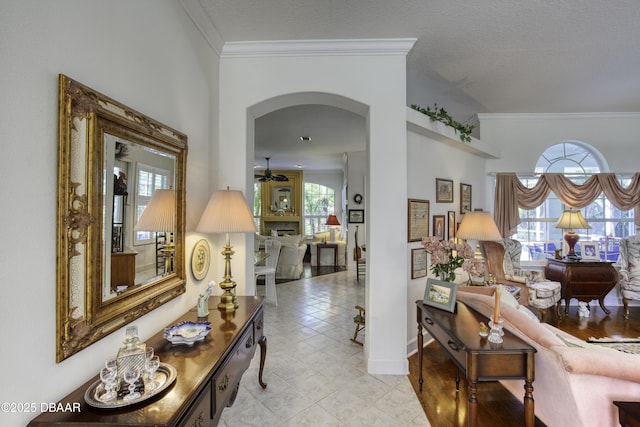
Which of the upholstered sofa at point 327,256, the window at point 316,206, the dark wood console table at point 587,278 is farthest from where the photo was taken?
the window at point 316,206

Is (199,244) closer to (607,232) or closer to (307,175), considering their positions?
(607,232)

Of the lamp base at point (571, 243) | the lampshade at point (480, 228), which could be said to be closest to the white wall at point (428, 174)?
the lampshade at point (480, 228)

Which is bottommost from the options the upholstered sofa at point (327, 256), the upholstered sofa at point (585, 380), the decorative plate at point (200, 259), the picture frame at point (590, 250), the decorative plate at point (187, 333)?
the upholstered sofa at point (327, 256)

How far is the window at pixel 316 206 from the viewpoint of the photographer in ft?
31.8

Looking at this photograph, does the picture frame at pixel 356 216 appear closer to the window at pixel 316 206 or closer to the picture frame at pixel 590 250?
the window at pixel 316 206

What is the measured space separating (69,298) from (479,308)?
2.34 metres

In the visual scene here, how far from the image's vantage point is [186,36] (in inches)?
77.4

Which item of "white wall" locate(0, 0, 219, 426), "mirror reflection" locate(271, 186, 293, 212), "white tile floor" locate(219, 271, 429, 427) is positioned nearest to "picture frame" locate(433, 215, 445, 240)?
"white tile floor" locate(219, 271, 429, 427)

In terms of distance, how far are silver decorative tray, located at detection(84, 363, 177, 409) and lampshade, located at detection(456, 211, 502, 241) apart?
2.64 m

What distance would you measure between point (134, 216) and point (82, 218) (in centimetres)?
31

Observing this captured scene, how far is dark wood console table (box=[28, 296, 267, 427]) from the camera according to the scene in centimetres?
92

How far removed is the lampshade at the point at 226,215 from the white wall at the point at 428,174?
1821 millimetres

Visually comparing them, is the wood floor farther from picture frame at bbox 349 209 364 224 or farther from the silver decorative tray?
picture frame at bbox 349 209 364 224

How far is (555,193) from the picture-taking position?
4434mm
